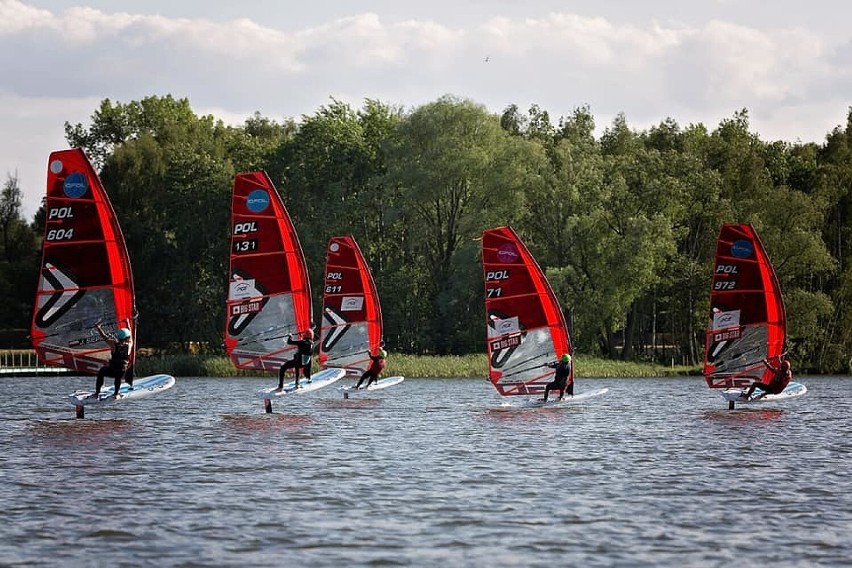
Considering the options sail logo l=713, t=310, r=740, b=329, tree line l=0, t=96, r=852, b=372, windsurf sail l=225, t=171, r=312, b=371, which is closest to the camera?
windsurf sail l=225, t=171, r=312, b=371

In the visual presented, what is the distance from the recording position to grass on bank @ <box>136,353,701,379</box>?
203 feet

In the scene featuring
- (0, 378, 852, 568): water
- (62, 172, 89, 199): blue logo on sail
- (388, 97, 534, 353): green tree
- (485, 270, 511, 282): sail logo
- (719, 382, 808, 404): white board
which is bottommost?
(0, 378, 852, 568): water

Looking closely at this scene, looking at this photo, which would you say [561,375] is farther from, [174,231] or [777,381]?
[174,231]

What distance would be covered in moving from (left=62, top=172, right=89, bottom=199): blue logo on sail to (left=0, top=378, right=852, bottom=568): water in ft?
16.6

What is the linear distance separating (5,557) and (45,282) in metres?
15.1

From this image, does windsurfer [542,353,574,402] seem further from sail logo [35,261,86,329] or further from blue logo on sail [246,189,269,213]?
sail logo [35,261,86,329]

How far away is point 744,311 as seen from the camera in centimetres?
3606

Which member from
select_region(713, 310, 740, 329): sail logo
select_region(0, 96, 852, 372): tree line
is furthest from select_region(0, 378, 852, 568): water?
select_region(0, 96, 852, 372): tree line

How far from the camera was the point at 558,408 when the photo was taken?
36.8 meters

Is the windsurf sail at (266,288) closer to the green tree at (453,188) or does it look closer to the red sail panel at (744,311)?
the red sail panel at (744,311)

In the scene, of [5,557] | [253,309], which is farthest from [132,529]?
[253,309]

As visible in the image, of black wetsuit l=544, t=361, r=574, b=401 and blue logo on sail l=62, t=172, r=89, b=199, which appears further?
black wetsuit l=544, t=361, r=574, b=401

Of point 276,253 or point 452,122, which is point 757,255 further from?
point 452,122

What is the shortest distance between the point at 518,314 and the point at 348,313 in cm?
1062
